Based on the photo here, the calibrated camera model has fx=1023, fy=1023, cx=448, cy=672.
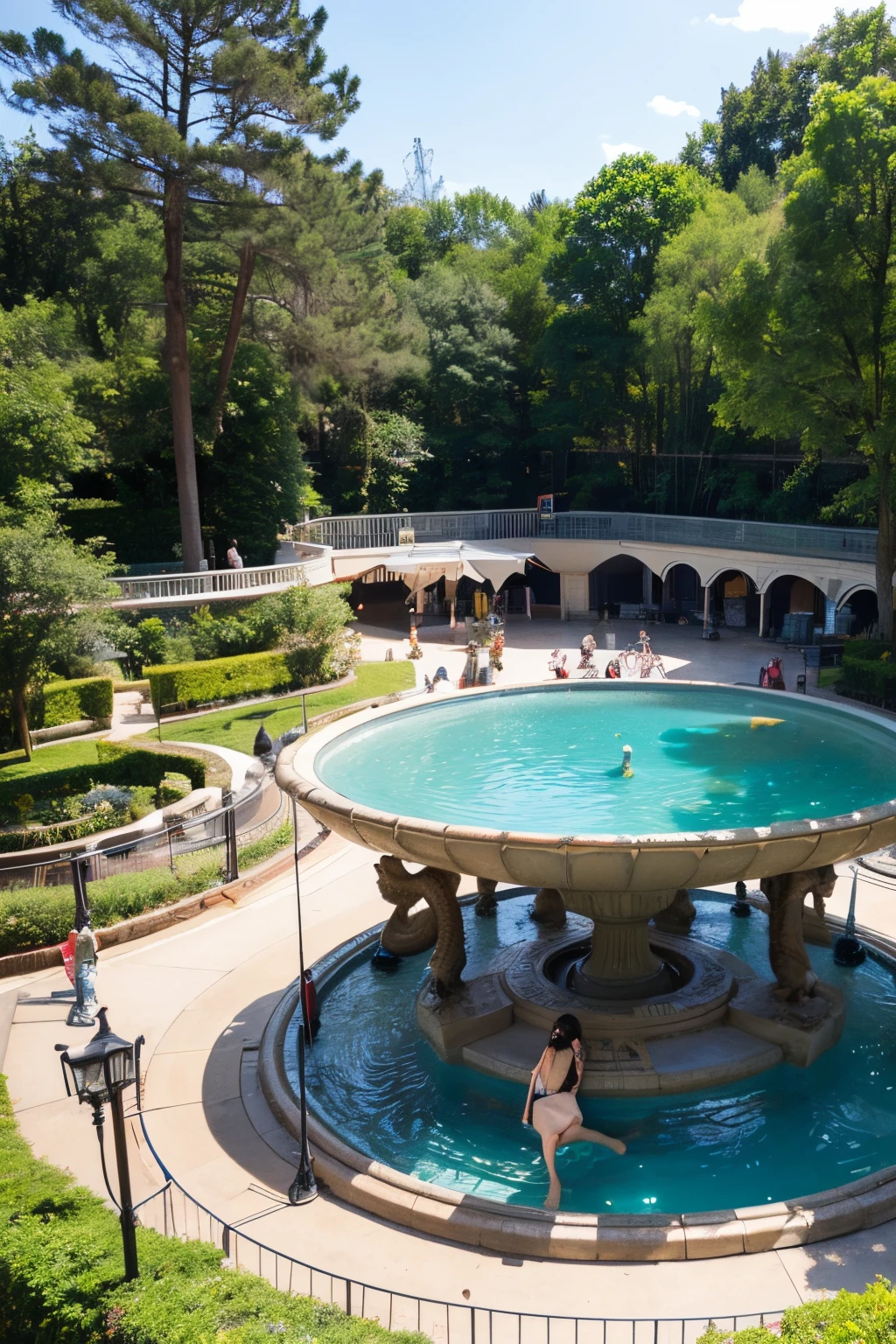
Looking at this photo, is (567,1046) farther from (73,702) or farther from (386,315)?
(386,315)

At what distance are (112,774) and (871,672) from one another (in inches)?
675

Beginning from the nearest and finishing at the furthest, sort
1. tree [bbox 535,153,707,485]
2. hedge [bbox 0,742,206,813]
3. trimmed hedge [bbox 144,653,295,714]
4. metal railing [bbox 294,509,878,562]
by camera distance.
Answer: hedge [bbox 0,742,206,813] < trimmed hedge [bbox 144,653,295,714] < metal railing [bbox 294,509,878,562] < tree [bbox 535,153,707,485]

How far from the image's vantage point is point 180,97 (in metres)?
28.7

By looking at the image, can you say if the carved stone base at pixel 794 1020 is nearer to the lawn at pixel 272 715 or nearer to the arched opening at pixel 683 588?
the lawn at pixel 272 715

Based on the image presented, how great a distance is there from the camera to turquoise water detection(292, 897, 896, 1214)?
26.9 feet

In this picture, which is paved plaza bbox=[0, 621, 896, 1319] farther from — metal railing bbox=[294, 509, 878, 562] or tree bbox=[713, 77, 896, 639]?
metal railing bbox=[294, 509, 878, 562]

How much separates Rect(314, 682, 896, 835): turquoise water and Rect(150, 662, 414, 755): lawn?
399 inches

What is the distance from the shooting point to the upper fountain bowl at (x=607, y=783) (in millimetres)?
8047

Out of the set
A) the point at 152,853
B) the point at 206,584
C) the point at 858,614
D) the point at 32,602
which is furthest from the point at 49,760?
the point at 858,614

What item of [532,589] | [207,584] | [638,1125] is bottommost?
[638,1125]

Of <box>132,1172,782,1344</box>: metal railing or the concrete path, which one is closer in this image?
<box>132,1172,782,1344</box>: metal railing

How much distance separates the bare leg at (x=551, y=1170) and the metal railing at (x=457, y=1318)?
3.62 feet

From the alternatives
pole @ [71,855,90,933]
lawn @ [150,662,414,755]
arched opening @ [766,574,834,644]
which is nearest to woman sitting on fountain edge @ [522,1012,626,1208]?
pole @ [71,855,90,933]

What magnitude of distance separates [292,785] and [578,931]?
179 inches
